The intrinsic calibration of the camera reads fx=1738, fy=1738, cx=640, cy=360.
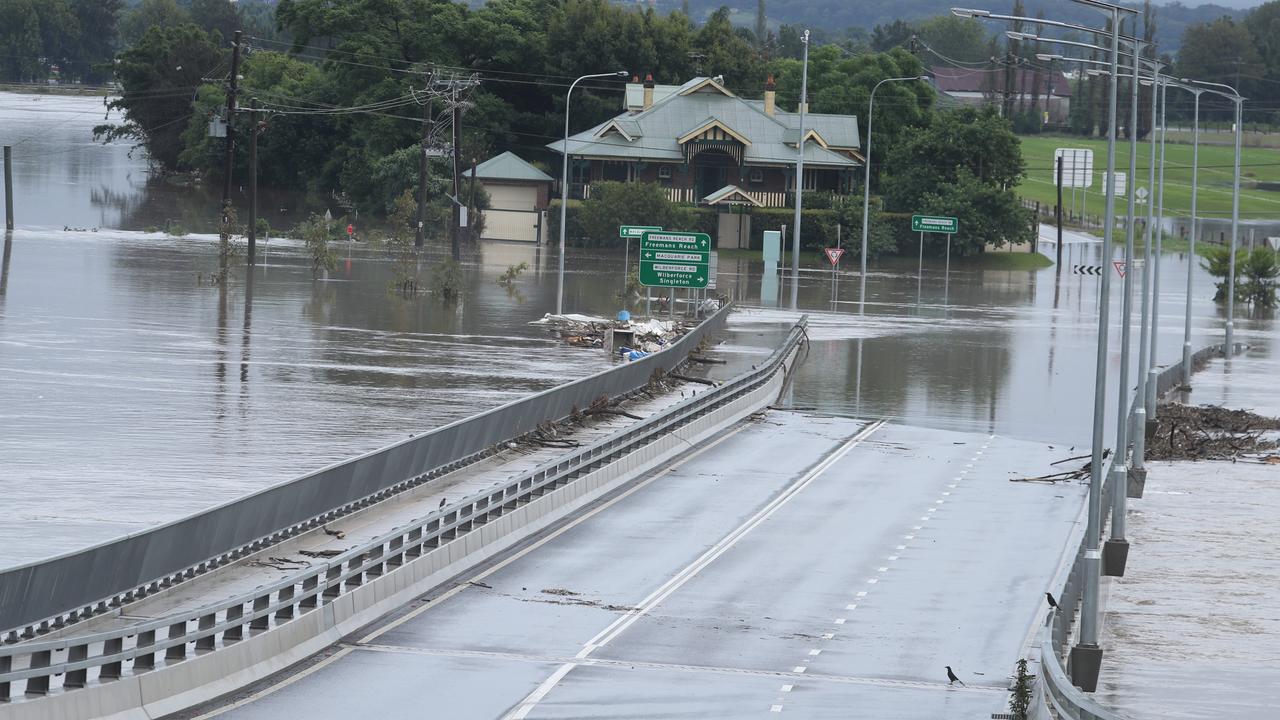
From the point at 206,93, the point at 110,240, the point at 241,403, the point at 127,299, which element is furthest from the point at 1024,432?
the point at 206,93

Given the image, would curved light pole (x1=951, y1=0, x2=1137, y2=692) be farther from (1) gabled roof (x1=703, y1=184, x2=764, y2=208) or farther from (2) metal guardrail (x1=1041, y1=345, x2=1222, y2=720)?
(1) gabled roof (x1=703, y1=184, x2=764, y2=208)

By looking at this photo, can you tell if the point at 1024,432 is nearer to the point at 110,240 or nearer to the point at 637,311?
the point at 637,311

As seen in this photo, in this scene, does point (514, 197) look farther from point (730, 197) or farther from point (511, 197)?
point (730, 197)

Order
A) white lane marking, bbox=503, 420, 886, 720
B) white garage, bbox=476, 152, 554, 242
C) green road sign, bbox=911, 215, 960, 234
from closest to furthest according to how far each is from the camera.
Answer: white lane marking, bbox=503, 420, 886, 720 → green road sign, bbox=911, 215, 960, 234 → white garage, bbox=476, 152, 554, 242

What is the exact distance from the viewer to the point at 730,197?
101750mm

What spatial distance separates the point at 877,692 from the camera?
19.1 metres

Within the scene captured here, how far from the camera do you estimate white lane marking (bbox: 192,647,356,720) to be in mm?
16844

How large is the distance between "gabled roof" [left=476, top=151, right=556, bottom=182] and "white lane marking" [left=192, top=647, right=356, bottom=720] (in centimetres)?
8808

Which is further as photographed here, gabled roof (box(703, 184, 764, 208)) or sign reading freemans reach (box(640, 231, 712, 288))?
gabled roof (box(703, 184, 764, 208))

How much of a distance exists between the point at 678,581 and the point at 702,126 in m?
80.0

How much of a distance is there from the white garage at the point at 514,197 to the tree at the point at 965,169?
2142cm

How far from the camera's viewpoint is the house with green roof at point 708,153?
104062 millimetres

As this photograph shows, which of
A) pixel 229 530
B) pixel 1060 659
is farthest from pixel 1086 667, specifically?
pixel 229 530

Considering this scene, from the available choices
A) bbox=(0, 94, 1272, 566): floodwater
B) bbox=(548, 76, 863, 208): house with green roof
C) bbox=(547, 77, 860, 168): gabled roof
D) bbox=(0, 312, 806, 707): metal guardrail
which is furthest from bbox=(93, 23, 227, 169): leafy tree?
bbox=(0, 312, 806, 707): metal guardrail
